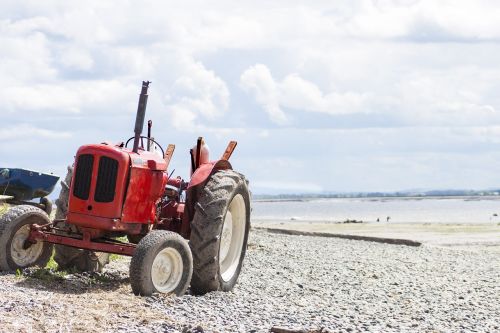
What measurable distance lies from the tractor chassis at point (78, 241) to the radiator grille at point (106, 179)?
50cm

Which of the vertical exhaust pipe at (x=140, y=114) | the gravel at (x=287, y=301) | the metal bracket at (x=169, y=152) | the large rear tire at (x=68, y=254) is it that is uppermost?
the vertical exhaust pipe at (x=140, y=114)

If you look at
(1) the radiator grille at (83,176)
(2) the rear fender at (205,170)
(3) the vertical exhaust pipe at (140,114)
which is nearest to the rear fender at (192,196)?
(2) the rear fender at (205,170)

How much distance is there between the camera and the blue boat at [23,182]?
69.6ft

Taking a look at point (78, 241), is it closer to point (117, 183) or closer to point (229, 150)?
point (117, 183)

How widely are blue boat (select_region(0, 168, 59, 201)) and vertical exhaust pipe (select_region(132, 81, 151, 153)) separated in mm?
11014

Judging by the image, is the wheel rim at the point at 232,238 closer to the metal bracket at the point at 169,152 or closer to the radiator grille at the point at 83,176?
the metal bracket at the point at 169,152

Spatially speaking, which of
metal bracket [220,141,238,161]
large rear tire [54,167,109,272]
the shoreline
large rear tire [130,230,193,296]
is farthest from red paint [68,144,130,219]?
the shoreline

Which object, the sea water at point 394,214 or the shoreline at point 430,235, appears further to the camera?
the sea water at point 394,214

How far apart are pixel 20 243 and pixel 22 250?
98 millimetres

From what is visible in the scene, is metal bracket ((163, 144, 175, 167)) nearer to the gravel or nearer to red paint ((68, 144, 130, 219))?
red paint ((68, 144, 130, 219))

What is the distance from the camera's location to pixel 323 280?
14.0 m

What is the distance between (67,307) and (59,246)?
2.98 metres

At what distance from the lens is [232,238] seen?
12.1 meters

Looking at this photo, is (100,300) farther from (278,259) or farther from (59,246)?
(278,259)
